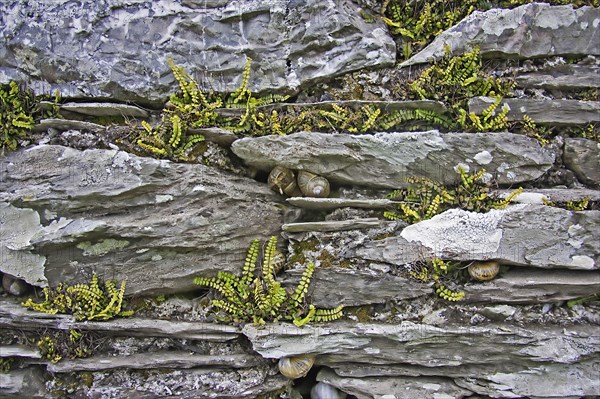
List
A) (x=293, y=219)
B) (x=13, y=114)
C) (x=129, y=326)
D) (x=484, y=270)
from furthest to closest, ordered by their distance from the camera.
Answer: (x=293, y=219) → (x=13, y=114) → (x=129, y=326) → (x=484, y=270)

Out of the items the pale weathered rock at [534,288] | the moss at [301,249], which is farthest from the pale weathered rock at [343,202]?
the pale weathered rock at [534,288]

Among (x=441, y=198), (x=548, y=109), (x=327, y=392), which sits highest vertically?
(x=548, y=109)

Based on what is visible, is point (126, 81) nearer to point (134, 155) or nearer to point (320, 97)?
point (134, 155)

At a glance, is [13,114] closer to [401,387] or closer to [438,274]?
[438,274]

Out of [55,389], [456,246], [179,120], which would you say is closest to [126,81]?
[179,120]

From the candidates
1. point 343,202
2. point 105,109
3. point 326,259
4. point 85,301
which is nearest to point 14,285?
point 85,301

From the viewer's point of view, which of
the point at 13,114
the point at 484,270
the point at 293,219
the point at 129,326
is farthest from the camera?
the point at 293,219

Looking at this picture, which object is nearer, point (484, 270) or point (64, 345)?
point (484, 270)
